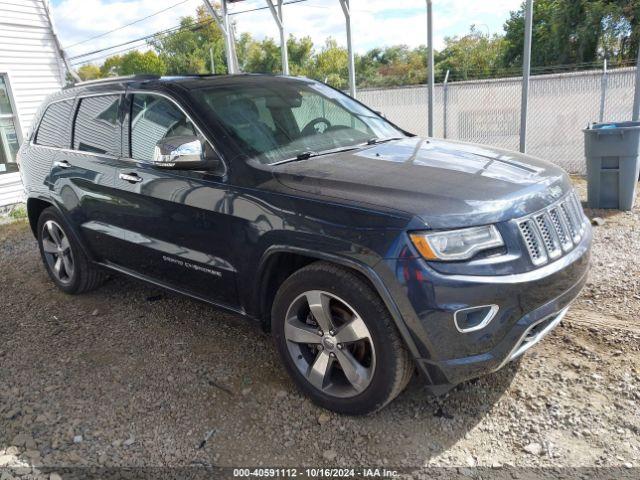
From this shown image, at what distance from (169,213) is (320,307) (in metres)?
1.28

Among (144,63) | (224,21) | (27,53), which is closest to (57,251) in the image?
(224,21)

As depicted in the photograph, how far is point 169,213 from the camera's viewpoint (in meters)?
3.42

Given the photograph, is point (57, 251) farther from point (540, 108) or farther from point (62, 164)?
point (540, 108)

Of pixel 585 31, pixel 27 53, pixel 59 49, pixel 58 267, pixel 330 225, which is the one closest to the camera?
pixel 330 225

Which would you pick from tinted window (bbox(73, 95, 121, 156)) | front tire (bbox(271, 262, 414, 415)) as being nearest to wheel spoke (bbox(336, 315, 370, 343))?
front tire (bbox(271, 262, 414, 415))

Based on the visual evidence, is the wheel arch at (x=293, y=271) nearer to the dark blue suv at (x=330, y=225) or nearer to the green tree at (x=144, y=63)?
the dark blue suv at (x=330, y=225)

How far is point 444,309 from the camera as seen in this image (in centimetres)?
237

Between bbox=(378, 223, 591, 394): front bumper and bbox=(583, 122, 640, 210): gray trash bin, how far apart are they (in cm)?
438

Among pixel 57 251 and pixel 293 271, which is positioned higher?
pixel 293 271

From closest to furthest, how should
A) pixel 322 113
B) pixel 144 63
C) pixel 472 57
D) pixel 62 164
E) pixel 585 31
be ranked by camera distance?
pixel 322 113, pixel 62 164, pixel 585 31, pixel 472 57, pixel 144 63

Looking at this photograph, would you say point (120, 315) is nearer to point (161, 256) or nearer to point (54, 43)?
point (161, 256)

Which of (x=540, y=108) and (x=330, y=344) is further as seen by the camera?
(x=540, y=108)

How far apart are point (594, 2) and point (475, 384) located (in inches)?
1329

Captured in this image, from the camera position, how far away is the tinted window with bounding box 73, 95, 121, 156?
155 inches
